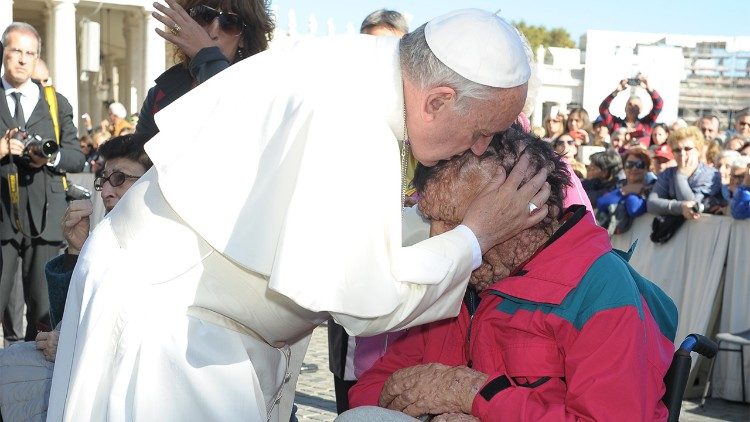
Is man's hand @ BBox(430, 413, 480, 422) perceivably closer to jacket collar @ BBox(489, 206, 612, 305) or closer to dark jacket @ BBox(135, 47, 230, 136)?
jacket collar @ BBox(489, 206, 612, 305)

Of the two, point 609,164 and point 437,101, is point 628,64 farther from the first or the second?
point 437,101

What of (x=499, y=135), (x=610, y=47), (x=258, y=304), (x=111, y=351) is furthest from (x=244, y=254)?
(x=610, y=47)

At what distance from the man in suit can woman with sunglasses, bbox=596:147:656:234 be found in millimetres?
4173

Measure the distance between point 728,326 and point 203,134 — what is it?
19.7ft

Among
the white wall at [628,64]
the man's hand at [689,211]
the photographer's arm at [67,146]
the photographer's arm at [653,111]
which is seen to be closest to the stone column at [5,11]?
the white wall at [628,64]

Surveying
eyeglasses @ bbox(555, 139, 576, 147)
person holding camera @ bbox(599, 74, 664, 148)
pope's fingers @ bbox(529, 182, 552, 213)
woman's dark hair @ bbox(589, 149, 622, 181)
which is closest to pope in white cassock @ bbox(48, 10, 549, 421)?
pope's fingers @ bbox(529, 182, 552, 213)

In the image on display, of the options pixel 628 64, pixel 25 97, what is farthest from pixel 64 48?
pixel 25 97

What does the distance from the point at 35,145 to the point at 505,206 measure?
469 cm

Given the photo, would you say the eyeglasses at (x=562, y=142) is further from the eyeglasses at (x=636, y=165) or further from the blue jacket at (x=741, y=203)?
the blue jacket at (x=741, y=203)

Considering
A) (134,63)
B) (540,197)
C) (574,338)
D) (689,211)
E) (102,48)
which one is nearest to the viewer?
(574,338)

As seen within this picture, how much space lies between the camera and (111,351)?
8.32 ft

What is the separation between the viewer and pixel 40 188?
6957 mm

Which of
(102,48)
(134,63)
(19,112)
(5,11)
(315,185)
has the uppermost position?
(5,11)

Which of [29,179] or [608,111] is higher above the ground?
[608,111]
